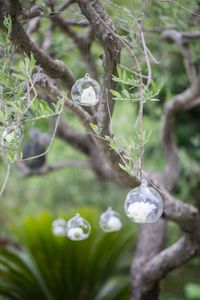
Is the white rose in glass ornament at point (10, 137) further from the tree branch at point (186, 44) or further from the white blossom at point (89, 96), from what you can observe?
the tree branch at point (186, 44)

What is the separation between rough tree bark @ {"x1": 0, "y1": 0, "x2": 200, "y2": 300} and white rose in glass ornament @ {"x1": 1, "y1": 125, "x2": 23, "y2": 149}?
16cm

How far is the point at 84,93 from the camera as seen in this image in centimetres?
88

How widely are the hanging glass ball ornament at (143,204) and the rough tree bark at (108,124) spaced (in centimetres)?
13

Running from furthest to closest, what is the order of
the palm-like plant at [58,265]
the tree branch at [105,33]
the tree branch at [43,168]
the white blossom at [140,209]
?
1. the palm-like plant at [58,265]
2. the tree branch at [43,168]
3. the tree branch at [105,33]
4. the white blossom at [140,209]

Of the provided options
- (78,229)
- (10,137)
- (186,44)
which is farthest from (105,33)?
(186,44)

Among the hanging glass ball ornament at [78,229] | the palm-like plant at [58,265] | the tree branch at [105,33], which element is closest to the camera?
the tree branch at [105,33]

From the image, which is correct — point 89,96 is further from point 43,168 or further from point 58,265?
point 58,265

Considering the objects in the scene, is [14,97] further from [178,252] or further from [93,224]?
[93,224]

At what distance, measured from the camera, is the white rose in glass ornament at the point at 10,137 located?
83 centimetres

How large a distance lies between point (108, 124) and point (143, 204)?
419 mm

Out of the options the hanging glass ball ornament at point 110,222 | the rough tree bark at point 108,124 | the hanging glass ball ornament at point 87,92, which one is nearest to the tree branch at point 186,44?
the rough tree bark at point 108,124

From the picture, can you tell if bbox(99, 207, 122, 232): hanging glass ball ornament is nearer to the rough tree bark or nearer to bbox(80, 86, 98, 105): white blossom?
the rough tree bark

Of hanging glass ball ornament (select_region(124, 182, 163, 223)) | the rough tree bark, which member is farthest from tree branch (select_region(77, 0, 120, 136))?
hanging glass ball ornament (select_region(124, 182, 163, 223))

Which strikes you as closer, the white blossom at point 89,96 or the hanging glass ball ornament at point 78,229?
the white blossom at point 89,96
